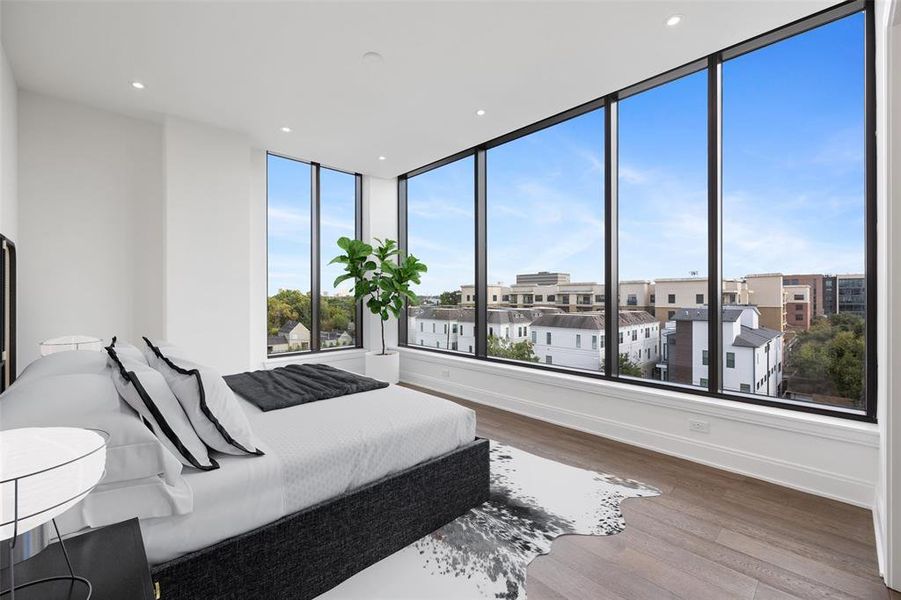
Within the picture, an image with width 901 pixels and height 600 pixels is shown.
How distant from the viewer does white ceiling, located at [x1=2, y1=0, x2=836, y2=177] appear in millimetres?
2408

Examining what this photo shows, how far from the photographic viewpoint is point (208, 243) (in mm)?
3875

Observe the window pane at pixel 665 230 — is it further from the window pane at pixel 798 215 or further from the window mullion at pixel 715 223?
the window pane at pixel 798 215

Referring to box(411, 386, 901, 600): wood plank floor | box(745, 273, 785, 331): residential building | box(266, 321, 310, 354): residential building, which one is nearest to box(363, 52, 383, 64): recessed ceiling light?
box(745, 273, 785, 331): residential building

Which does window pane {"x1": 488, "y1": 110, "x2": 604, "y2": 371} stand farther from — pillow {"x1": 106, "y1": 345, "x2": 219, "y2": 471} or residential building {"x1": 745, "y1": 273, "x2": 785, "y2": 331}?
pillow {"x1": 106, "y1": 345, "x2": 219, "y2": 471}

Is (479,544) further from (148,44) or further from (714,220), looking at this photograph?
(148,44)

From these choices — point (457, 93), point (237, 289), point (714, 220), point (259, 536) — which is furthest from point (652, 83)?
point (237, 289)

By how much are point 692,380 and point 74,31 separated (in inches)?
188

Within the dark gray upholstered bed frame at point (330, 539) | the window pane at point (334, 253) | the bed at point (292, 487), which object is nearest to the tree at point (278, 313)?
the window pane at point (334, 253)

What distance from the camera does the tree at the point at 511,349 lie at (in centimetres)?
432

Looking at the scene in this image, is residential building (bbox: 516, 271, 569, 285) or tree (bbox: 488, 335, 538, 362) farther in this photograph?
tree (bbox: 488, 335, 538, 362)

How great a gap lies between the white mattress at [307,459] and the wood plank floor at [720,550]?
0.76 m

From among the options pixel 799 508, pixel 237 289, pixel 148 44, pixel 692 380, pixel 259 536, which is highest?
pixel 148 44

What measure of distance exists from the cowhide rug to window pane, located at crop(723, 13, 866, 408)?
4.25ft

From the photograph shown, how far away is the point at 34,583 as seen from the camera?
85 cm
